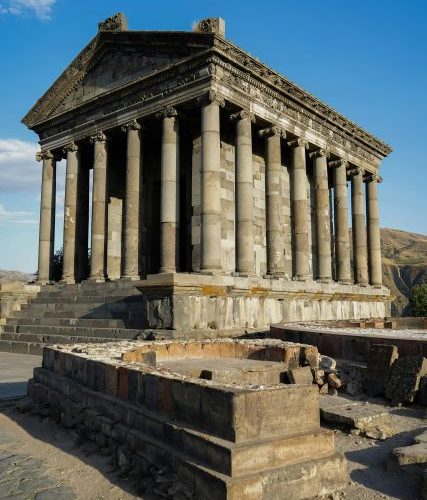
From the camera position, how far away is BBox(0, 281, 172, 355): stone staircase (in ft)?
45.3

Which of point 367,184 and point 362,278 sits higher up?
point 367,184

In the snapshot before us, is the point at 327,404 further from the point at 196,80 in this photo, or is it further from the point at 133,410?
the point at 196,80

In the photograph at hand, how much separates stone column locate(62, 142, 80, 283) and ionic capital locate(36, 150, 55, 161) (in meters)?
1.34

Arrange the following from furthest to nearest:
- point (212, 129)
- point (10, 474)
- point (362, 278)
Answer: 1. point (362, 278)
2. point (212, 129)
3. point (10, 474)

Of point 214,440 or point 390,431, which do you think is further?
point 390,431

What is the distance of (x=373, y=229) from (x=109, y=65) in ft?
48.6

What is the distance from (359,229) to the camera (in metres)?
23.6

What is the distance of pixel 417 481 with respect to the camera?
3.69 meters

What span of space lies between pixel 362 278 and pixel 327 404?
61.4ft

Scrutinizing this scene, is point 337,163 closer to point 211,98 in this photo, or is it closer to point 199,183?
point 199,183

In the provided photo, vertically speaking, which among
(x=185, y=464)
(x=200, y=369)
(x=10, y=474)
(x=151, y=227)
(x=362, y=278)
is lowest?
(x=10, y=474)

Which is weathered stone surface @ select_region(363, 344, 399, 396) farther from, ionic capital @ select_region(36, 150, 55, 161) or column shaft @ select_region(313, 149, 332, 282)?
ionic capital @ select_region(36, 150, 55, 161)

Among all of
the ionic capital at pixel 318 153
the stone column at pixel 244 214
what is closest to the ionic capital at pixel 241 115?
the stone column at pixel 244 214

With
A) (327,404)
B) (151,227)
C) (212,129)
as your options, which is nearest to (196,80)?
(212,129)
